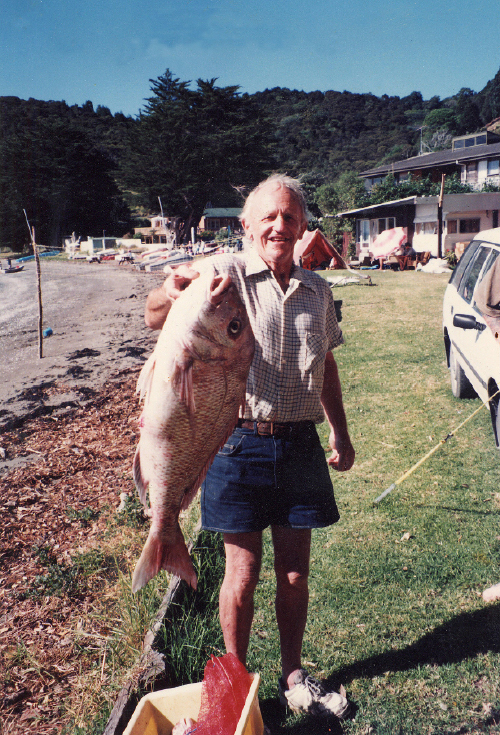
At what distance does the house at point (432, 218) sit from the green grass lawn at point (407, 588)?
94.5 feet

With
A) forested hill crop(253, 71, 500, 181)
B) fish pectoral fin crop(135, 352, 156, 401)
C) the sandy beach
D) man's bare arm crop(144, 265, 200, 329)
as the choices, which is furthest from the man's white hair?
forested hill crop(253, 71, 500, 181)

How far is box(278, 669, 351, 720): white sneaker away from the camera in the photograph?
8.17 ft

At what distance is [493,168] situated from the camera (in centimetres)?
4366

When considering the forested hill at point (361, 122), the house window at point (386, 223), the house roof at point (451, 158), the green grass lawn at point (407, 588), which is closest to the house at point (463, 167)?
the house roof at point (451, 158)

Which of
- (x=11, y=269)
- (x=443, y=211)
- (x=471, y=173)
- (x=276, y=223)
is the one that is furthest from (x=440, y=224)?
(x=11, y=269)

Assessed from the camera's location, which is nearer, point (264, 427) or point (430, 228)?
point (264, 427)

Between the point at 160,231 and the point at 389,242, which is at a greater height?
the point at 160,231

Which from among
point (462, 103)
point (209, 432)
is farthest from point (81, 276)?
point (462, 103)

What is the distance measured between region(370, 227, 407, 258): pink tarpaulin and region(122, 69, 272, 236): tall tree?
32145 mm

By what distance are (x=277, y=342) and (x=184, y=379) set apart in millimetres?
857

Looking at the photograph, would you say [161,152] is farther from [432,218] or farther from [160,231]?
[432,218]

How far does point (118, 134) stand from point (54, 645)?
8752 centimetres

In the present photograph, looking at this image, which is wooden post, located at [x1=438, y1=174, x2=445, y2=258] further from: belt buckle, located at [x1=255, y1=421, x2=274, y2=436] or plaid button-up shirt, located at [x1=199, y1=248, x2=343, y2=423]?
belt buckle, located at [x1=255, y1=421, x2=274, y2=436]

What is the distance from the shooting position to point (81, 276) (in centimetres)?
3662
